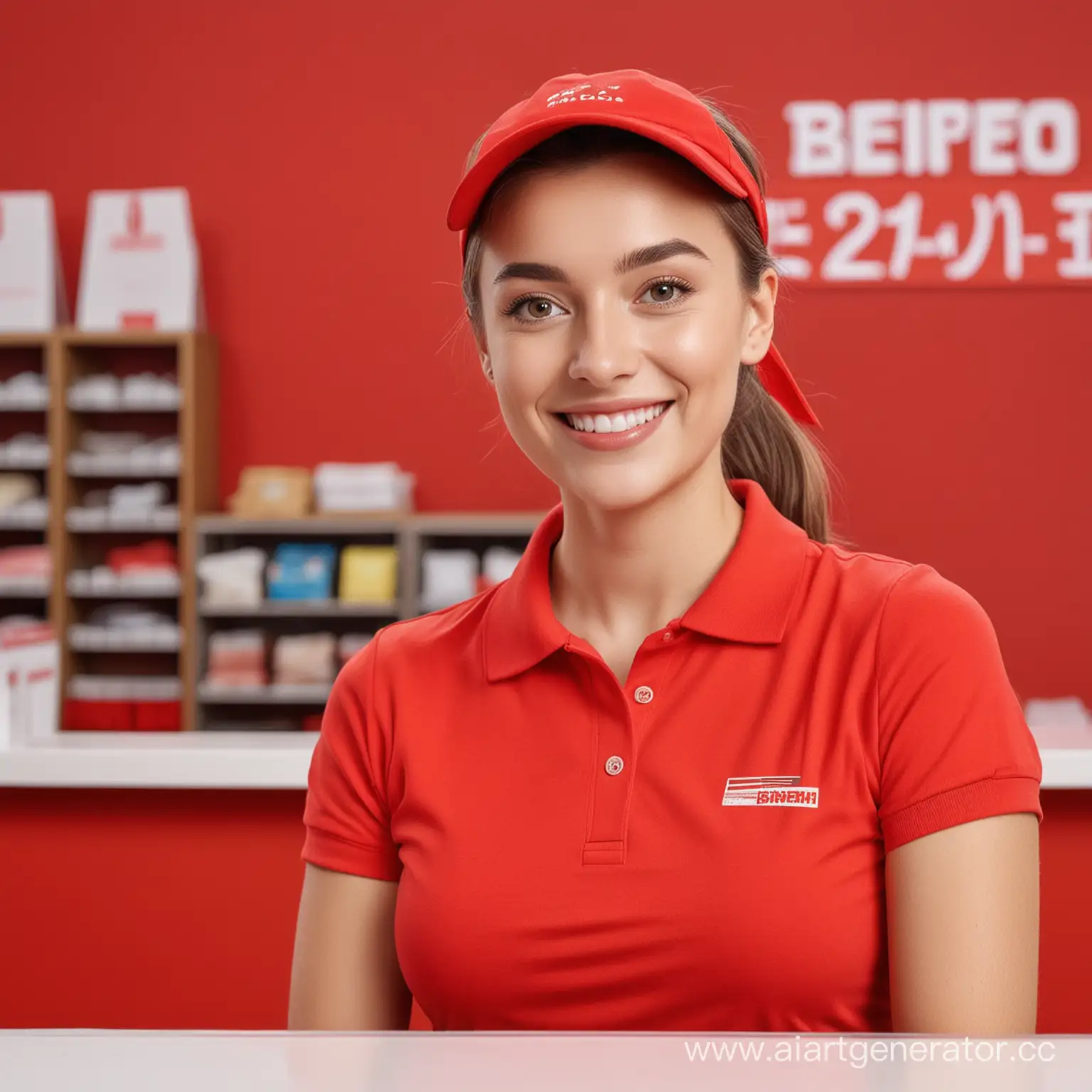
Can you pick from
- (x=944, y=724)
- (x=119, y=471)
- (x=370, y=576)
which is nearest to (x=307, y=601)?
(x=370, y=576)

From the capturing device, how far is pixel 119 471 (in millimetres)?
5281

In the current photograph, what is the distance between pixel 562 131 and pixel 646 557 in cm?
37

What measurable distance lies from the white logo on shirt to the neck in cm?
19

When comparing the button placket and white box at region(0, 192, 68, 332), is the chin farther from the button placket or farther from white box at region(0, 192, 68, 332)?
white box at region(0, 192, 68, 332)

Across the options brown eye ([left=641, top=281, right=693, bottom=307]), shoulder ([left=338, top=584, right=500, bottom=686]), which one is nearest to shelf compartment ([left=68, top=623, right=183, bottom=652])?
shoulder ([left=338, top=584, right=500, bottom=686])

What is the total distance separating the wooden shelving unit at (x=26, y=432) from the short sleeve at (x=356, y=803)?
14.5 feet

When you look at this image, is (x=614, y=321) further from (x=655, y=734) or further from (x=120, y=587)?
(x=120, y=587)

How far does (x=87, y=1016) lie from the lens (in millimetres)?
2166

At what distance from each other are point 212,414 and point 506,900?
4.77 m

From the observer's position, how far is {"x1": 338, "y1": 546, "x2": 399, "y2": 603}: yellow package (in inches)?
200

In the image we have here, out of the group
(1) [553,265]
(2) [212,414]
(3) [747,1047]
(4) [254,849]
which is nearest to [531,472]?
(2) [212,414]

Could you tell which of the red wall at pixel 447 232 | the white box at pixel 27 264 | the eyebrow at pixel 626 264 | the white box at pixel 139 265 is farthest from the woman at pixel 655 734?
the white box at pixel 27 264

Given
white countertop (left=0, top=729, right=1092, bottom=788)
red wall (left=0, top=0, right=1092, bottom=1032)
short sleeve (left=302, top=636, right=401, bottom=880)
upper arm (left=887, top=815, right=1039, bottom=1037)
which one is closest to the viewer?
upper arm (left=887, top=815, right=1039, bottom=1037)

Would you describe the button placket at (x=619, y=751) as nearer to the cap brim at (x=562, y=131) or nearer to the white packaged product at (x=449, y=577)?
the cap brim at (x=562, y=131)
